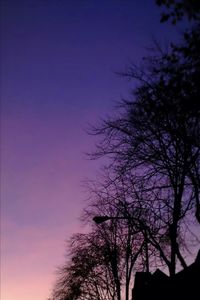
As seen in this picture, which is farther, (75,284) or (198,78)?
(75,284)

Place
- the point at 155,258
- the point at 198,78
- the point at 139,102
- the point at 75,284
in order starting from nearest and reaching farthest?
the point at 198,78 → the point at 139,102 → the point at 155,258 → the point at 75,284

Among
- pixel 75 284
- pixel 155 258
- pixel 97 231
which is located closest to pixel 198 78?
pixel 155 258

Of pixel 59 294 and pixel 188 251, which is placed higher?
pixel 59 294

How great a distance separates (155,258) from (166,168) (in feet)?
29.1

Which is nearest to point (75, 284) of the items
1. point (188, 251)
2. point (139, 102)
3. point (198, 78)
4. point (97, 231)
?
point (97, 231)

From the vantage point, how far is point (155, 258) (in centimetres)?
2383

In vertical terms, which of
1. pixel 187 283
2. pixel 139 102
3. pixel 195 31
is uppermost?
pixel 139 102

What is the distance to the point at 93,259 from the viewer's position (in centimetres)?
3419

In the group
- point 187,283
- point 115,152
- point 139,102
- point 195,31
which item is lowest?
point 187,283

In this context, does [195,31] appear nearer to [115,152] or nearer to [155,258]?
[115,152]

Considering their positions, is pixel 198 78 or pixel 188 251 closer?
pixel 198 78

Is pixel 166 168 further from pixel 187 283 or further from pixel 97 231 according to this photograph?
pixel 97 231

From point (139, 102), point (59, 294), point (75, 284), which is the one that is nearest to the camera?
point (139, 102)

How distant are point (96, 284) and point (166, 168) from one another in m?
26.8
